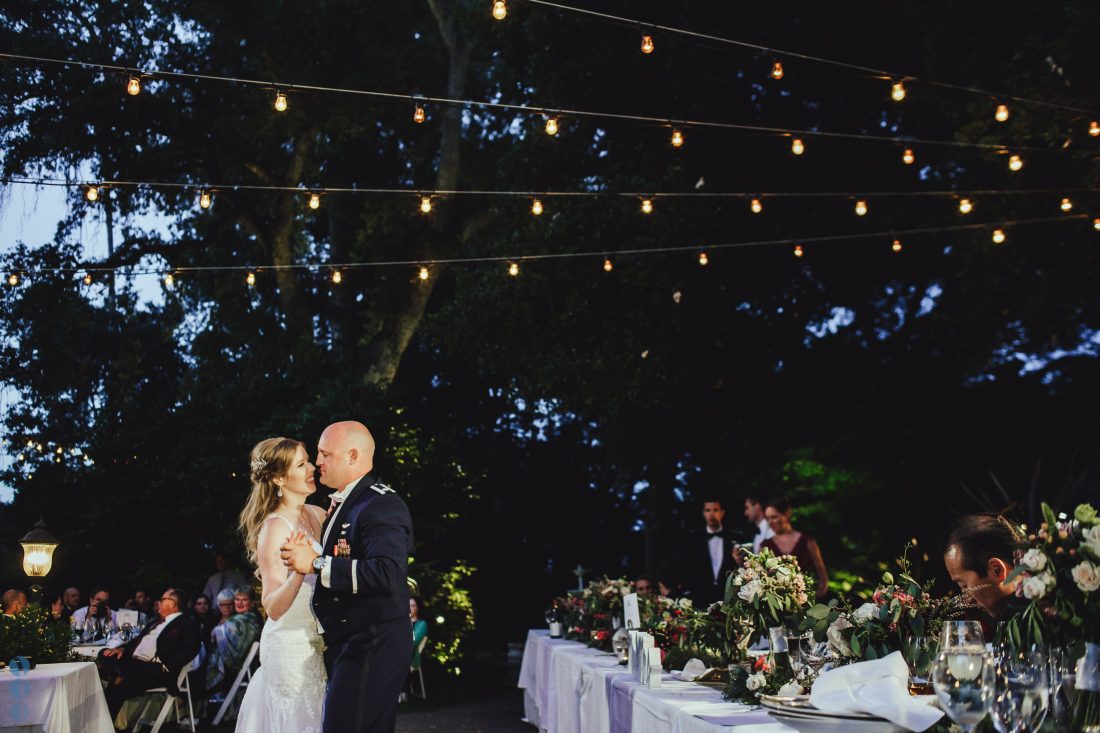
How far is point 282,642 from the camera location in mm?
3713

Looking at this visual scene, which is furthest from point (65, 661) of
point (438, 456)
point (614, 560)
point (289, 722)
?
point (614, 560)

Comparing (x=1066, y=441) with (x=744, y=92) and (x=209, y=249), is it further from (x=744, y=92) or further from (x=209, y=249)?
(x=209, y=249)

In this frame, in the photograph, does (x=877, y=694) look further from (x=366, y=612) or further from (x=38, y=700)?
(x=38, y=700)

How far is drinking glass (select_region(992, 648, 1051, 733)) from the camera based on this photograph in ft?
6.29

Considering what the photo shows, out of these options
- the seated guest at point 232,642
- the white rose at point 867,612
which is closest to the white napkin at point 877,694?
the white rose at point 867,612

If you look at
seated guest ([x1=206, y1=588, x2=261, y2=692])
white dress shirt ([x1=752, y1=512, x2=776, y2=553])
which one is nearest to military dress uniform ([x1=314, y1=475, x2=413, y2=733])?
white dress shirt ([x1=752, y1=512, x2=776, y2=553])

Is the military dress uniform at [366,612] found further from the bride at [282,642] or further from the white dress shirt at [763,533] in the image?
the white dress shirt at [763,533]

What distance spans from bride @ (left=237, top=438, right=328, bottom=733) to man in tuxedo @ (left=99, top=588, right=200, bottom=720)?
527 cm

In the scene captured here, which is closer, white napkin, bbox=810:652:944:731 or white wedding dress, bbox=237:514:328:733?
white napkin, bbox=810:652:944:731

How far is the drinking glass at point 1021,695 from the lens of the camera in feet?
6.29

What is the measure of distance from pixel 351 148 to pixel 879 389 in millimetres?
9686

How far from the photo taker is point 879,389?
13.1 metres

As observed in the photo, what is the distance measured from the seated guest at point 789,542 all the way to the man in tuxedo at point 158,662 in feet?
15.3

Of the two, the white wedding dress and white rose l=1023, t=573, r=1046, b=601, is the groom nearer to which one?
the white wedding dress
